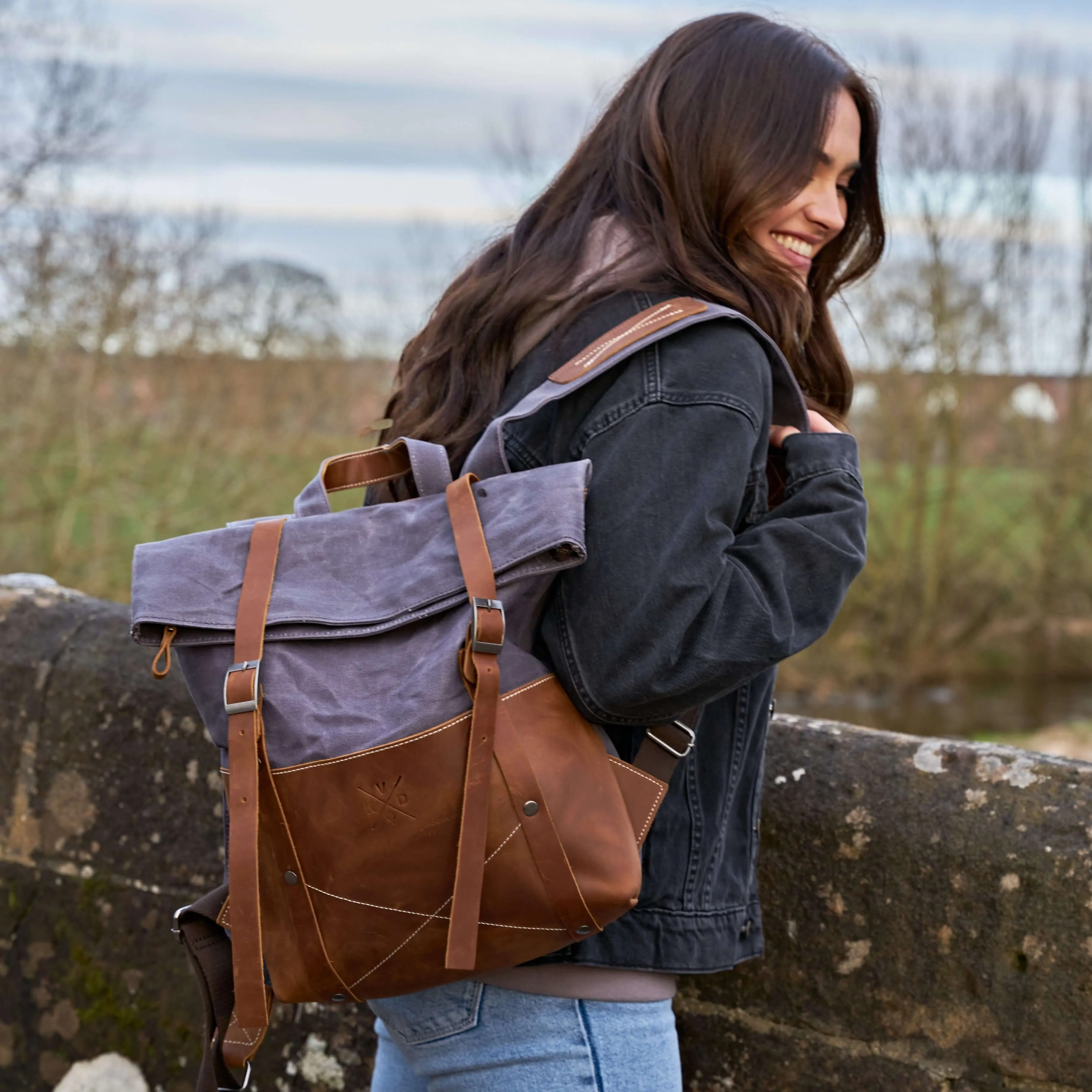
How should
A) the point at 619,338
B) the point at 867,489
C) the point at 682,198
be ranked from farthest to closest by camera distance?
the point at 867,489 < the point at 682,198 < the point at 619,338

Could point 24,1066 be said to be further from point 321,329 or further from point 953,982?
point 321,329

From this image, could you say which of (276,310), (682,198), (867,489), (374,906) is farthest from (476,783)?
(867,489)

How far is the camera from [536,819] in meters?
1.23

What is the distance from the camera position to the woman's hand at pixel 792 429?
1.46 metres

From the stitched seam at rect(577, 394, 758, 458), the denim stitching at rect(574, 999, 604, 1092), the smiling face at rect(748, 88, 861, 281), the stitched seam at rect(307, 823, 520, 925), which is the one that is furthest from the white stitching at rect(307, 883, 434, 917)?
the smiling face at rect(748, 88, 861, 281)

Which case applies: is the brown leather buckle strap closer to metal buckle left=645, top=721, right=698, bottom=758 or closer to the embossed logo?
metal buckle left=645, top=721, right=698, bottom=758

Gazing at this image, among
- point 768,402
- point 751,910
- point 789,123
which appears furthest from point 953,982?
point 789,123

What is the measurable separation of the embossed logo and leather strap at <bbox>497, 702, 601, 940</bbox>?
4.1 inches

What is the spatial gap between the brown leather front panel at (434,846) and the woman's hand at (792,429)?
43 centimetres

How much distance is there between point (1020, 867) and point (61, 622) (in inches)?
70.4

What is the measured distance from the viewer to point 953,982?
1.64 meters

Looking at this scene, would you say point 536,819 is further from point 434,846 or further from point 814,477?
point 814,477

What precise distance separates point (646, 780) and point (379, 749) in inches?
12.0

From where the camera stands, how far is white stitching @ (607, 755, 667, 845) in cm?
132
